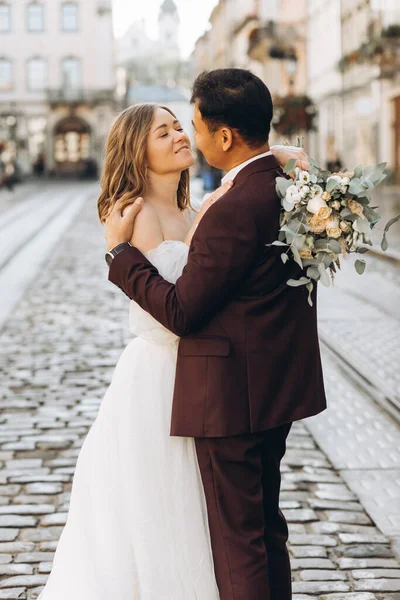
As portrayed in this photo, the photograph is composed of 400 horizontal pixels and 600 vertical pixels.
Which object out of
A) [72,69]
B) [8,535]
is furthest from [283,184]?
[72,69]

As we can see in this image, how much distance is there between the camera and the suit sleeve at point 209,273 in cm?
262

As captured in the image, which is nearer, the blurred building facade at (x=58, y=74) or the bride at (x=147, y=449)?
the bride at (x=147, y=449)

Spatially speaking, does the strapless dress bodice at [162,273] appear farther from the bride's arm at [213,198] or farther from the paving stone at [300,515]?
the paving stone at [300,515]

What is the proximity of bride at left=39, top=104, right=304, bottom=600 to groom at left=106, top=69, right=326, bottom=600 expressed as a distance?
7 cm

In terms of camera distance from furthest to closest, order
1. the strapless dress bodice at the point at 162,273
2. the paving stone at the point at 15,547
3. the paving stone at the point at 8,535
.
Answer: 1. the paving stone at the point at 8,535
2. the paving stone at the point at 15,547
3. the strapless dress bodice at the point at 162,273

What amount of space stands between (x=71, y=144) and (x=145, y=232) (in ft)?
224

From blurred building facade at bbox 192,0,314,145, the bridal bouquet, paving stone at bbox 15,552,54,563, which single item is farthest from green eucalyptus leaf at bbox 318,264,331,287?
blurred building facade at bbox 192,0,314,145

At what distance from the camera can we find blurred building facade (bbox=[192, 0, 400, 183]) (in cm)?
3072

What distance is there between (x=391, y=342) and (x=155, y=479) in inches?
240

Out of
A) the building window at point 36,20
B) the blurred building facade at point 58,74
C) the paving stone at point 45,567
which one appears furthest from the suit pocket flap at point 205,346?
the building window at point 36,20

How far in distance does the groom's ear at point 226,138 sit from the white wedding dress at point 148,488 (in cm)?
32

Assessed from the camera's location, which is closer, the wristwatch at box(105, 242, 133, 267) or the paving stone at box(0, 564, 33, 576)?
the wristwatch at box(105, 242, 133, 267)

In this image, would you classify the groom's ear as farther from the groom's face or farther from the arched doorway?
the arched doorway

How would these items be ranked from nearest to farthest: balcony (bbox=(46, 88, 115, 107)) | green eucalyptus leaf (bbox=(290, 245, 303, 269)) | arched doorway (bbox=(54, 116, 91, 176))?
green eucalyptus leaf (bbox=(290, 245, 303, 269)) < arched doorway (bbox=(54, 116, 91, 176)) < balcony (bbox=(46, 88, 115, 107))
